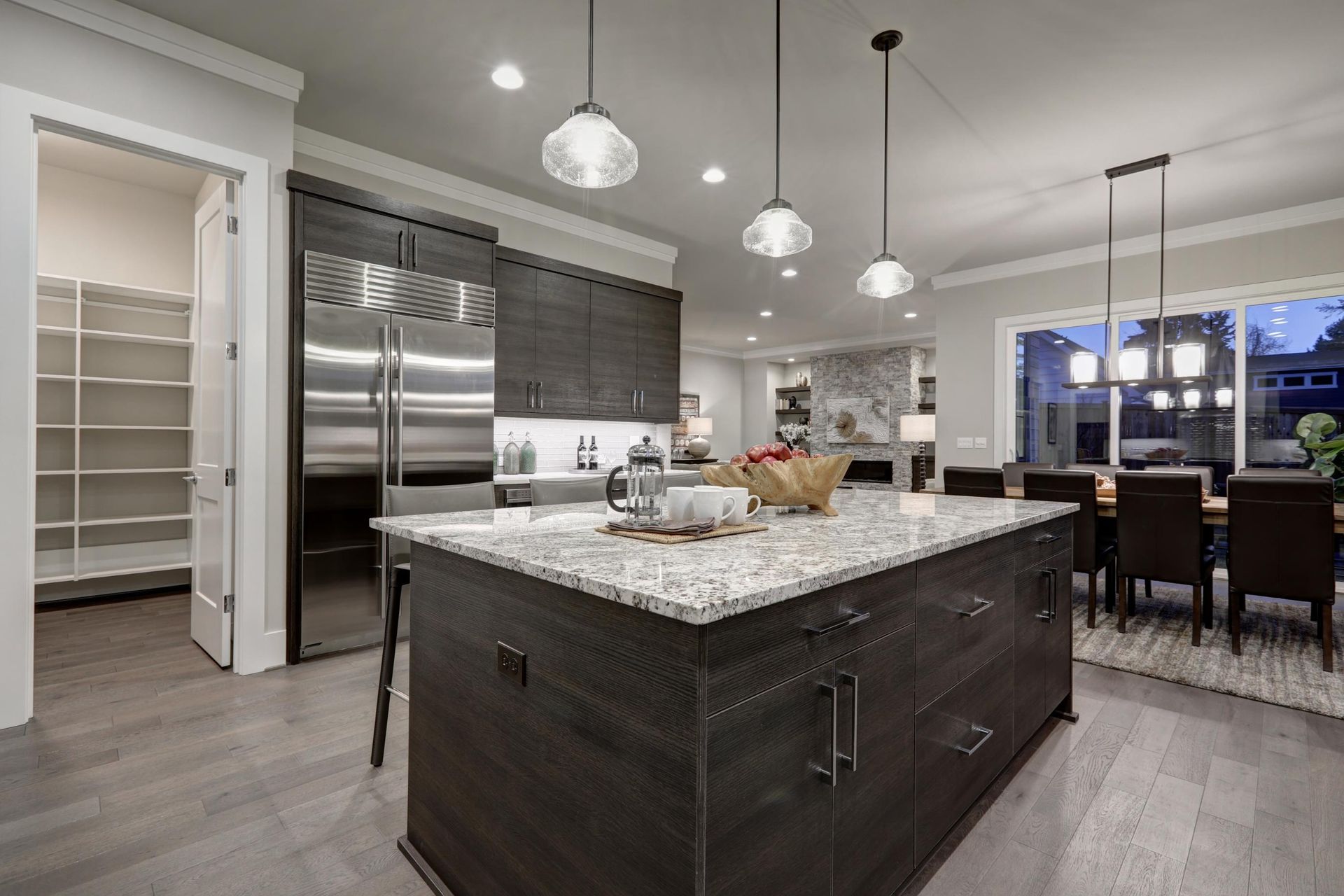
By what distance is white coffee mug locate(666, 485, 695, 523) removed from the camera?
1.52 metres

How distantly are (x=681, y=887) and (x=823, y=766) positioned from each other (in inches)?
13.3

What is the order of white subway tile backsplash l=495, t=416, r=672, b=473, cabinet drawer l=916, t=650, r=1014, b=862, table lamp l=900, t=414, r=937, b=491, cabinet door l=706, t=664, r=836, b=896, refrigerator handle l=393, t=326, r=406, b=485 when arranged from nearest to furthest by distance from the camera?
cabinet door l=706, t=664, r=836, b=896 → cabinet drawer l=916, t=650, r=1014, b=862 → refrigerator handle l=393, t=326, r=406, b=485 → white subway tile backsplash l=495, t=416, r=672, b=473 → table lamp l=900, t=414, r=937, b=491

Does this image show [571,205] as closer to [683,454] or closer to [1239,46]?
[1239,46]

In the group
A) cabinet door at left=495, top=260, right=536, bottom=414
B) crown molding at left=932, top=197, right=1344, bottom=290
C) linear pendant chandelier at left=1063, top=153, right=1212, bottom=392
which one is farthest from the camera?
crown molding at left=932, top=197, right=1344, bottom=290

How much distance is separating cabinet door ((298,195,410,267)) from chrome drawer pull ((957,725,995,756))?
330cm

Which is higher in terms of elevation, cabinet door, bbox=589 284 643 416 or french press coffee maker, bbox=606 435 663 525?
cabinet door, bbox=589 284 643 416

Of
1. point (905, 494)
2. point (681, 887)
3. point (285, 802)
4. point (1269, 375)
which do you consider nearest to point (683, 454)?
point (1269, 375)

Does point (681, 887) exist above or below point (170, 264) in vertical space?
below

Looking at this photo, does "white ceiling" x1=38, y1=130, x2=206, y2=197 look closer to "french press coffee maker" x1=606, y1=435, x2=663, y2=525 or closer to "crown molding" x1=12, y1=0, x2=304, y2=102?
"crown molding" x1=12, y1=0, x2=304, y2=102

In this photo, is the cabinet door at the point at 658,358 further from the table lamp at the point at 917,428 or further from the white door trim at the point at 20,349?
the table lamp at the point at 917,428

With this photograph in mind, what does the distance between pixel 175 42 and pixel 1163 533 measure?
5.37m

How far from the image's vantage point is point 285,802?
184cm

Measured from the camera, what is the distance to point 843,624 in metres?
1.10

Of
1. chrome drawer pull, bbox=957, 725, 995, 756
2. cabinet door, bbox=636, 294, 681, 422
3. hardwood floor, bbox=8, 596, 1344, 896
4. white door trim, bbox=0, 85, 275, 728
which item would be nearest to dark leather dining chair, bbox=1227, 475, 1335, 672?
hardwood floor, bbox=8, 596, 1344, 896
